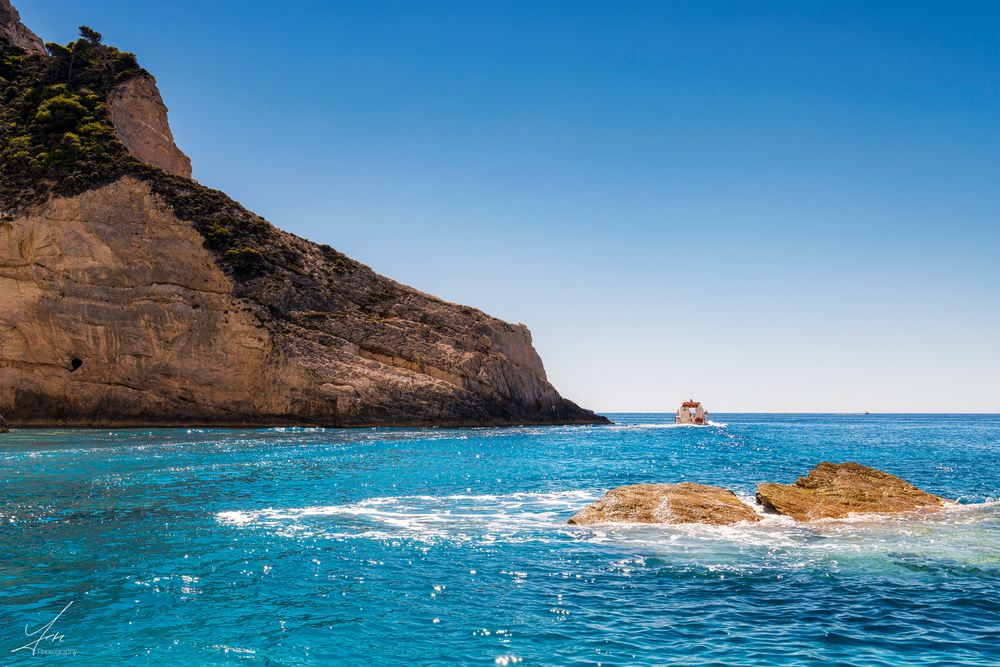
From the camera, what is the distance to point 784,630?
28.1ft

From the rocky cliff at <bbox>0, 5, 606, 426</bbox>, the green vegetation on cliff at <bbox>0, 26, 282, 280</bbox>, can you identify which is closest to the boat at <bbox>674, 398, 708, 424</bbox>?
the rocky cliff at <bbox>0, 5, 606, 426</bbox>

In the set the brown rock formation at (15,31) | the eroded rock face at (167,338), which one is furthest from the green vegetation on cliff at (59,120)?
the brown rock formation at (15,31)

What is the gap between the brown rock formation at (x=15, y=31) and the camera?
8637cm

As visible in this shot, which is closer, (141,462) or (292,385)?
(141,462)

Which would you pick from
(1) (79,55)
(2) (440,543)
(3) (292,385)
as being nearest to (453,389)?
(3) (292,385)

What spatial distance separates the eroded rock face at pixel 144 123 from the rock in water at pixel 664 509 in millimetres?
67823

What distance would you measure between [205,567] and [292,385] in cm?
5359

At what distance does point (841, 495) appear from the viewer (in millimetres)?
19219

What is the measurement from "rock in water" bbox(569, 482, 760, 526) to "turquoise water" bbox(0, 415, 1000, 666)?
714mm

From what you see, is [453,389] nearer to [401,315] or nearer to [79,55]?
[401,315]

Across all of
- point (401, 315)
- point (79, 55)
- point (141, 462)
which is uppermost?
point (79, 55)

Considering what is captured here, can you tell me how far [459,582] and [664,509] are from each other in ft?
24.9

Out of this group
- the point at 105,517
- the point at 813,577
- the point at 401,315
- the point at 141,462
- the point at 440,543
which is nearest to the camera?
the point at 813,577

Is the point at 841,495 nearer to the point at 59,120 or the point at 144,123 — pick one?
the point at 59,120
